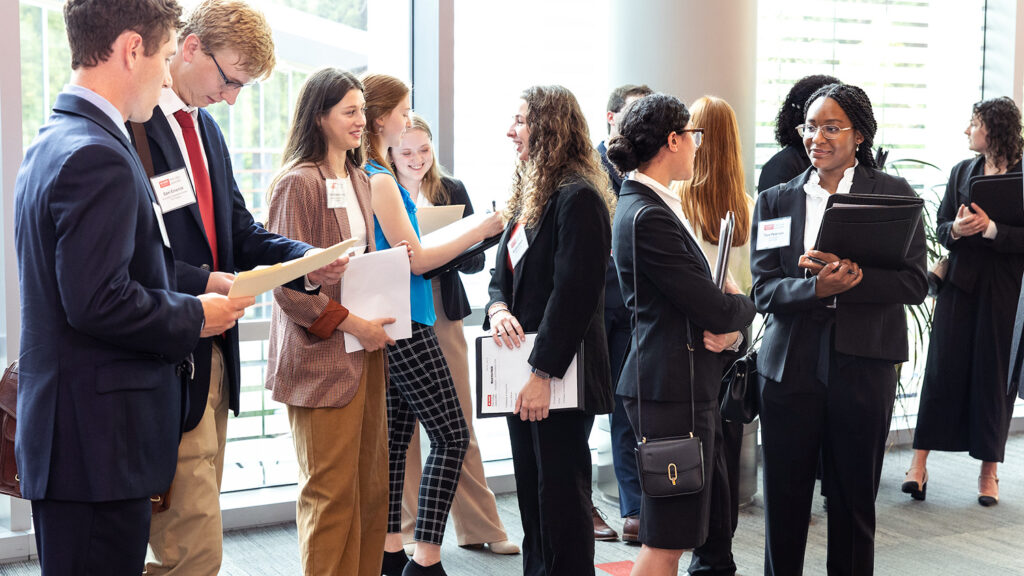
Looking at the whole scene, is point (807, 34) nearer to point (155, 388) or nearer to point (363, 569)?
point (363, 569)

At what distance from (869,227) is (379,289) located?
4.40ft

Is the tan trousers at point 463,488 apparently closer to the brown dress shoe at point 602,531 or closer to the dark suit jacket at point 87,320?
the brown dress shoe at point 602,531

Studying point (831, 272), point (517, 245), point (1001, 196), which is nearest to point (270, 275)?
point (517, 245)

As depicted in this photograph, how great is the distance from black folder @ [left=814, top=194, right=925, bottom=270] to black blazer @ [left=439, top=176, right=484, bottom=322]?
142 centimetres

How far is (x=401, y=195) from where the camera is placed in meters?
2.89

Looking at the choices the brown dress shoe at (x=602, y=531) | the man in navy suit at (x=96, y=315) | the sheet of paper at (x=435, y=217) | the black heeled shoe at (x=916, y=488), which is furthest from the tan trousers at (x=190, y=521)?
the black heeled shoe at (x=916, y=488)

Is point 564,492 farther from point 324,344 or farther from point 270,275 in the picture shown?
point 270,275

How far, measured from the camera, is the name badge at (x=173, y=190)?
6.65 ft

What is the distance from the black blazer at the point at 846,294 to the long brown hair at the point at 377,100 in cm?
119

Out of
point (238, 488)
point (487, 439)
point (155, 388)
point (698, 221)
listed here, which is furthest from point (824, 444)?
point (238, 488)

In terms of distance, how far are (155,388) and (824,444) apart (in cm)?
190

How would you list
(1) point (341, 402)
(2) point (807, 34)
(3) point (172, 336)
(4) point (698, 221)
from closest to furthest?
(3) point (172, 336)
(1) point (341, 402)
(4) point (698, 221)
(2) point (807, 34)

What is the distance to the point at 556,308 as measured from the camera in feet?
8.64

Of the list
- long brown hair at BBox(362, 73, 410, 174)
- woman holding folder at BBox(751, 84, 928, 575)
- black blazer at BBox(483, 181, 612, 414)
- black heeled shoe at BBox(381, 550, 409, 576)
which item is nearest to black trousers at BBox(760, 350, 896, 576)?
woman holding folder at BBox(751, 84, 928, 575)
